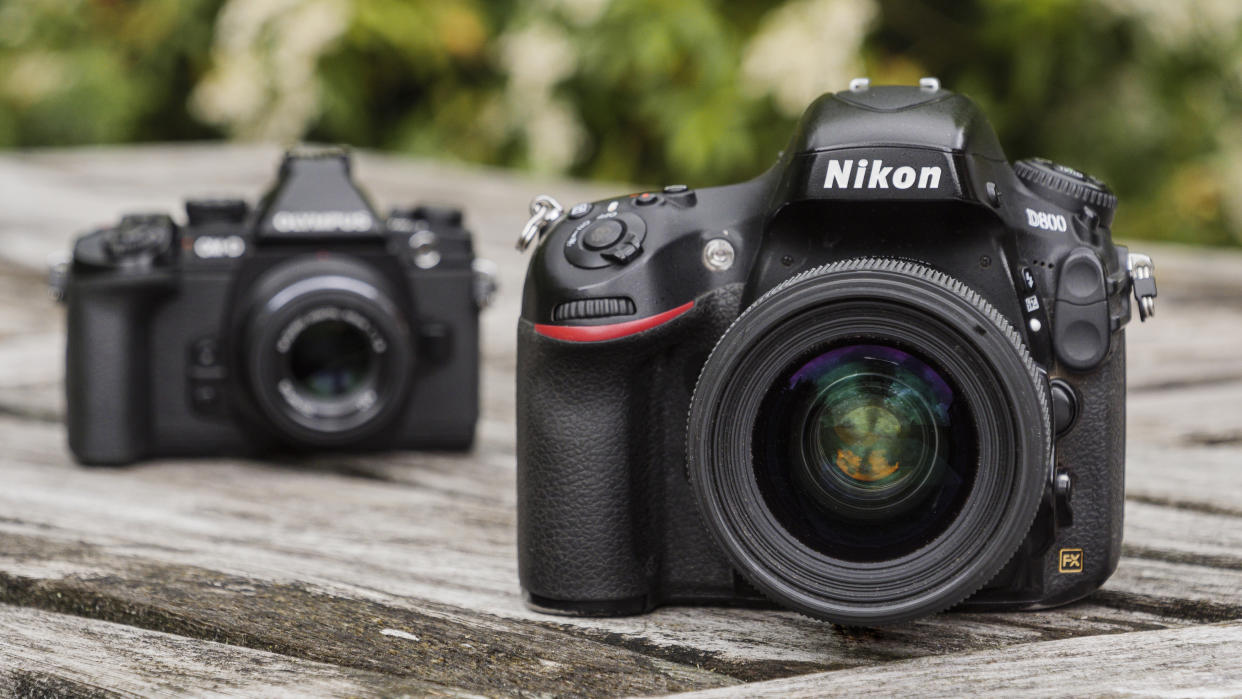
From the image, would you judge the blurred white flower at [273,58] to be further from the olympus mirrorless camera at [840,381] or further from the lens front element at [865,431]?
the lens front element at [865,431]

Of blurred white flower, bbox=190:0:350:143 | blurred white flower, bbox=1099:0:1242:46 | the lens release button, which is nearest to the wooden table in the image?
the lens release button

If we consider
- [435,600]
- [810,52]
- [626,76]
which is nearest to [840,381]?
[435,600]

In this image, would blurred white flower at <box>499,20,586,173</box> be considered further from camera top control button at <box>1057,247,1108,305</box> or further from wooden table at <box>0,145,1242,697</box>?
camera top control button at <box>1057,247,1108,305</box>

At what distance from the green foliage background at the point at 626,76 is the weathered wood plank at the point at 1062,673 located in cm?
146

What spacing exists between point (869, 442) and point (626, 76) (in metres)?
1.84

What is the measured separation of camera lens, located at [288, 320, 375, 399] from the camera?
1.36 meters

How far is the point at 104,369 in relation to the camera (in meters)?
1.35

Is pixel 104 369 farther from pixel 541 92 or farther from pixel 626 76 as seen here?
pixel 626 76

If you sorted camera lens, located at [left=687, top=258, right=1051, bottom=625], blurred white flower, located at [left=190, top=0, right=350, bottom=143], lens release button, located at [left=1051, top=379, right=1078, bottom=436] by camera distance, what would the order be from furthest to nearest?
blurred white flower, located at [left=190, top=0, right=350, bottom=143]
lens release button, located at [left=1051, top=379, right=1078, bottom=436]
camera lens, located at [left=687, top=258, right=1051, bottom=625]

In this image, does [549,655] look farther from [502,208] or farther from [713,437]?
[502,208]

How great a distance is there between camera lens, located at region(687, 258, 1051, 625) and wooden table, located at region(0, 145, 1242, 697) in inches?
2.6

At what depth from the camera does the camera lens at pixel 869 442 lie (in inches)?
31.6

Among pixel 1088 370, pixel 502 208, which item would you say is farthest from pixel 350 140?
pixel 1088 370

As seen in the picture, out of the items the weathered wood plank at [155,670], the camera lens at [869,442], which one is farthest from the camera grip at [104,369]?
the camera lens at [869,442]
